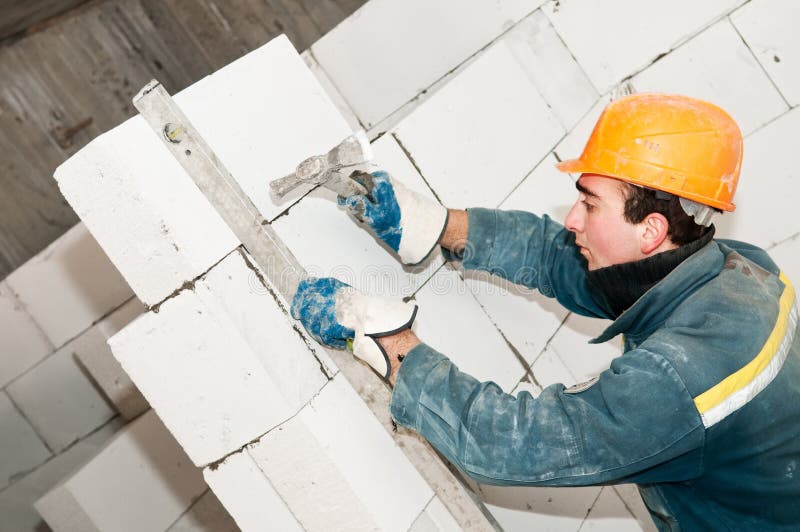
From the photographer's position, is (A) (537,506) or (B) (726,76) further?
(B) (726,76)

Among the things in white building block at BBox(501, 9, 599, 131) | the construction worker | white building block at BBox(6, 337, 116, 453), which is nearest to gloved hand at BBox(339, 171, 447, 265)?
the construction worker

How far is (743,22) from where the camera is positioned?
8.91 feet

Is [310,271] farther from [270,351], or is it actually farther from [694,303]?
[694,303]

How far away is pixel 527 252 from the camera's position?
231cm

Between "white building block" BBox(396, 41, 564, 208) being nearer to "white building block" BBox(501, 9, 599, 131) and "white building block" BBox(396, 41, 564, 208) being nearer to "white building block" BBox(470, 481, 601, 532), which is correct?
"white building block" BBox(501, 9, 599, 131)

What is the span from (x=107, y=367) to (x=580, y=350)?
2.28m

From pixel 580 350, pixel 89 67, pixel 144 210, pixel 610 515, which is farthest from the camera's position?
pixel 89 67

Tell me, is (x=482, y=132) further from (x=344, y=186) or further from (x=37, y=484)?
(x=37, y=484)

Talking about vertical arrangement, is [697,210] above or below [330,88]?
below

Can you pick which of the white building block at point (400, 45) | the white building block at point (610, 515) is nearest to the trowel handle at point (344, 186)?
the white building block at point (400, 45)

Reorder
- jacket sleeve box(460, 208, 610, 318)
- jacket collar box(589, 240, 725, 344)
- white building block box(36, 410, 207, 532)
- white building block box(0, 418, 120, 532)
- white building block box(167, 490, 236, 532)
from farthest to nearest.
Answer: white building block box(0, 418, 120, 532) < white building block box(167, 490, 236, 532) < white building block box(36, 410, 207, 532) < jacket sleeve box(460, 208, 610, 318) < jacket collar box(589, 240, 725, 344)

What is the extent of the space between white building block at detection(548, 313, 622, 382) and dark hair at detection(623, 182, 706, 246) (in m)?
0.87

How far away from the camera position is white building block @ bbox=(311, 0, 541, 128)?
297cm

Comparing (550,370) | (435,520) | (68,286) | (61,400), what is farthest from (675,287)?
(61,400)
